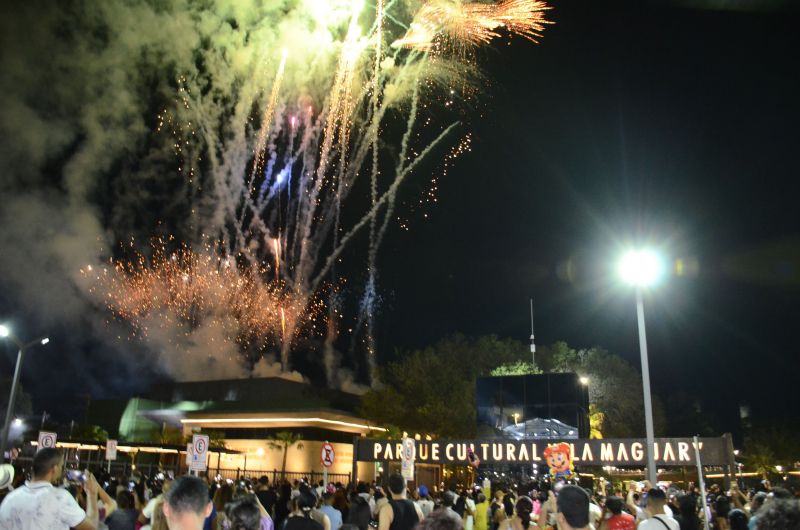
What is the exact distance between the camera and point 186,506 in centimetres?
367

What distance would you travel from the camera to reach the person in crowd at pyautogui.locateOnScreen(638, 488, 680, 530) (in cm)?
657

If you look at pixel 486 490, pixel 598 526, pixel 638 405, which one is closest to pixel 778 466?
pixel 638 405

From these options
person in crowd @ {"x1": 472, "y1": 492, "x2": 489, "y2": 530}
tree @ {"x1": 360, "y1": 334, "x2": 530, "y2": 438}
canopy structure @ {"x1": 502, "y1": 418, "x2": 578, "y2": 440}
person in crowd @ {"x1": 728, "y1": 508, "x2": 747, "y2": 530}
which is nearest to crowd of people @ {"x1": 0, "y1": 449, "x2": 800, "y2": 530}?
person in crowd @ {"x1": 728, "y1": 508, "x2": 747, "y2": 530}

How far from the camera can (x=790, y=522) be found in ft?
Result: 11.4

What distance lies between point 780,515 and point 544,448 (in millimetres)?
24199

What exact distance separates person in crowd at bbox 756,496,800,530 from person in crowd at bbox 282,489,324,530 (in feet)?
14.9

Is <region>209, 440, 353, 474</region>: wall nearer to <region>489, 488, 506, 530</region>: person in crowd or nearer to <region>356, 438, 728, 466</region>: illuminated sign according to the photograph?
<region>356, 438, 728, 466</region>: illuminated sign

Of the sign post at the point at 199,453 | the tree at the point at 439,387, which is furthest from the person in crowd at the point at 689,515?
the tree at the point at 439,387

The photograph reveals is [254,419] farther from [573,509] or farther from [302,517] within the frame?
[573,509]

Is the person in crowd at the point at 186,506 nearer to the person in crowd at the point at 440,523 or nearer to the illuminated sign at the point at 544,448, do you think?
the person in crowd at the point at 440,523

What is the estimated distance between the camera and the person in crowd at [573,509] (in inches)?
171

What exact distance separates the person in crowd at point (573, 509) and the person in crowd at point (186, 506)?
2.31 meters

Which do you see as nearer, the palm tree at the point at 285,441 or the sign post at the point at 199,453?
the sign post at the point at 199,453

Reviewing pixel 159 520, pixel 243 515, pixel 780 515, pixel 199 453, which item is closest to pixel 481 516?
pixel 199 453
